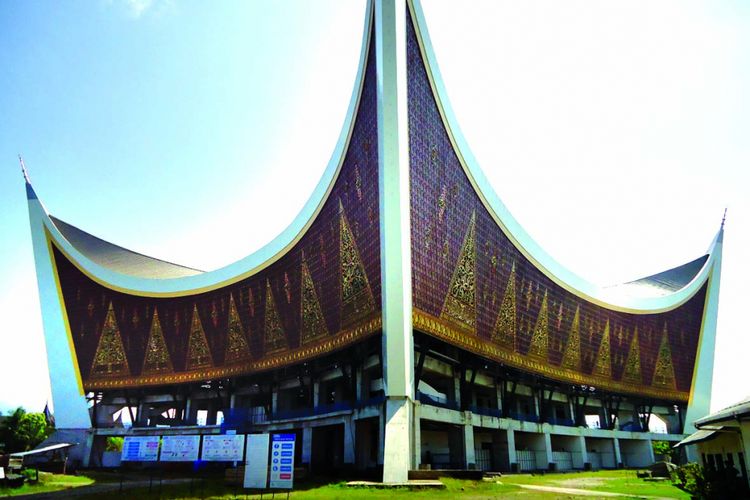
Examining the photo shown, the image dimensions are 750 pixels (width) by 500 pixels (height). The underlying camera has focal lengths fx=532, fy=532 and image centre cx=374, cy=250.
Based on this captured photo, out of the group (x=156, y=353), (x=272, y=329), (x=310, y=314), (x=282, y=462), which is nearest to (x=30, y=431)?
(x=156, y=353)

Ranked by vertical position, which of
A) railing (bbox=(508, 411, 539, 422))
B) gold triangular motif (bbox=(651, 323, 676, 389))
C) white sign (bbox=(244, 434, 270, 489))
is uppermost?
gold triangular motif (bbox=(651, 323, 676, 389))

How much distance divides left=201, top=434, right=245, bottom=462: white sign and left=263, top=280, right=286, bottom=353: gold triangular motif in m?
11.0

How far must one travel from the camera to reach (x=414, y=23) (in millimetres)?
16062

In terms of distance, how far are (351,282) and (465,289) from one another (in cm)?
399

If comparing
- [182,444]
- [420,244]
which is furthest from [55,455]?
[420,244]

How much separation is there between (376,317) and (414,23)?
8888 millimetres

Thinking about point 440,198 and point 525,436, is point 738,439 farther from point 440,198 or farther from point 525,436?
point 525,436

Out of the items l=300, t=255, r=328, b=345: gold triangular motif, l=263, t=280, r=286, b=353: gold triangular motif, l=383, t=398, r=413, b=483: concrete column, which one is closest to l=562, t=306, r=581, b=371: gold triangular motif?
l=300, t=255, r=328, b=345: gold triangular motif

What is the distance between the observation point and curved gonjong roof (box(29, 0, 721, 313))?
17.8 m

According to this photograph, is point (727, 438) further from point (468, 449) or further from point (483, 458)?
point (483, 458)

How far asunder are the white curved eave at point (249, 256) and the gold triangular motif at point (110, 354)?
1.82m

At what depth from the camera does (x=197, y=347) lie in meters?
25.4

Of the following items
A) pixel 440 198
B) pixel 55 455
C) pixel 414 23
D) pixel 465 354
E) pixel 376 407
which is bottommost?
pixel 55 455

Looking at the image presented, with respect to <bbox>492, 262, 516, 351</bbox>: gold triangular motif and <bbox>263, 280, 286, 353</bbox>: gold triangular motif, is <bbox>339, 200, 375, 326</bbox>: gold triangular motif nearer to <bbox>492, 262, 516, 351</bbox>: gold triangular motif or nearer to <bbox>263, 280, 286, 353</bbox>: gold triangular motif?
<bbox>263, 280, 286, 353</bbox>: gold triangular motif
